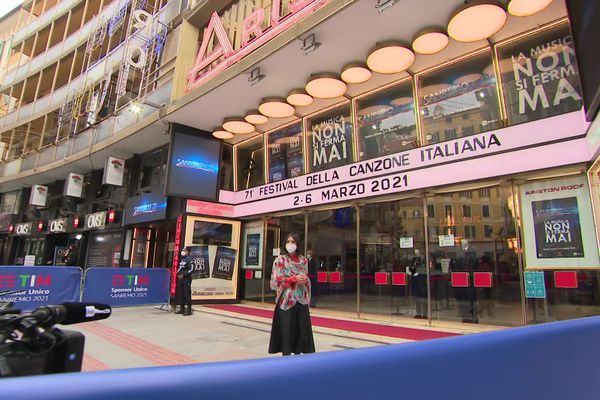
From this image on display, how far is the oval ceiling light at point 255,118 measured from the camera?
35.3 feet

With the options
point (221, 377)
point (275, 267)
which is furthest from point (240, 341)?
point (221, 377)

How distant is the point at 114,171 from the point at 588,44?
15307 mm

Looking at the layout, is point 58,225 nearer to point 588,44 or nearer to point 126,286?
point 126,286

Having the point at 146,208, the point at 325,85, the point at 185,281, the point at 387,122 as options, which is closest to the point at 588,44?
the point at 387,122

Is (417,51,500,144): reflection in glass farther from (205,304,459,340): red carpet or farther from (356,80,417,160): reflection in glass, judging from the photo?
(205,304,459,340): red carpet

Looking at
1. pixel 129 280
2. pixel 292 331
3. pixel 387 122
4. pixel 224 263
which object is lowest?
pixel 292 331

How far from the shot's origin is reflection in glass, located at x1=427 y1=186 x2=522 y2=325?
7078mm

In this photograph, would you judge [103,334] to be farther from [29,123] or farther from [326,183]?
[29,123]

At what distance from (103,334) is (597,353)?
23.5 feet

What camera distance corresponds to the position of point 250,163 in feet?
42.3

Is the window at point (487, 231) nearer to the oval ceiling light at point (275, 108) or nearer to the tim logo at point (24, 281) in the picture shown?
the oval ceiling light at point (275, 108)

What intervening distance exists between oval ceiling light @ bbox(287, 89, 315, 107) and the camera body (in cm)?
847

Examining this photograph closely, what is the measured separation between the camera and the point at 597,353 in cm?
188

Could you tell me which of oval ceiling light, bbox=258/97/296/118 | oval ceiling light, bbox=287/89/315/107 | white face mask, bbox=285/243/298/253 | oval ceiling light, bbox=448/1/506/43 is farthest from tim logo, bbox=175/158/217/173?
oval ceiling light, bbox=448/1/506/43
